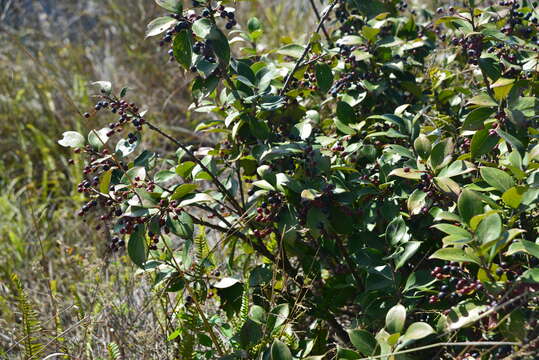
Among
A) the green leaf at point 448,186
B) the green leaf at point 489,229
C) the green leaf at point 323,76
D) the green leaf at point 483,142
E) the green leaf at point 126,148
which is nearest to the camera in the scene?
the green leaf at point 489,229

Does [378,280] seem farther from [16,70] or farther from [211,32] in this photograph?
[16,70]

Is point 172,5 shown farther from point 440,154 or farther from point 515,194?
point 515,194

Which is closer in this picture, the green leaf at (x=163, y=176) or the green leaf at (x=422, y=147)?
the green leaf at (x=422, y=147)

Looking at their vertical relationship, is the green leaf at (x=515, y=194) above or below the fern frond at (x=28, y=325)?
above

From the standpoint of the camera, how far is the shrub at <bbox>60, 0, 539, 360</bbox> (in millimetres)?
1522

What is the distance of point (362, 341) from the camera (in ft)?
5.04

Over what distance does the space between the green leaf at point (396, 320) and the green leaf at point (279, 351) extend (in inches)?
10.2

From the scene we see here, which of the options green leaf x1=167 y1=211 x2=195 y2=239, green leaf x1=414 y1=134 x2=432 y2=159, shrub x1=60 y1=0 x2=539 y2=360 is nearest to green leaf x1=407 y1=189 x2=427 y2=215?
shrub x1=60 y1=0 x2=539 y2=360

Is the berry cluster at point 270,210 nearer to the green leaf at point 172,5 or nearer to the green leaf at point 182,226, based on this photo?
the green leaf at point 182,226

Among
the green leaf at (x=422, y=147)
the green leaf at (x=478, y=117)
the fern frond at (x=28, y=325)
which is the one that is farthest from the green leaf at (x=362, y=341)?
the fern frond at (x=28, y=325)

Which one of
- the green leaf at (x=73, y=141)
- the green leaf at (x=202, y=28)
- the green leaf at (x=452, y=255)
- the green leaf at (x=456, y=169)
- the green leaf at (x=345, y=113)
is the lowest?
the green leaf at (x=452, y=255)

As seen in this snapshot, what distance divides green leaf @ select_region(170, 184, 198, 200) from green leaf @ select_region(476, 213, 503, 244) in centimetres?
74

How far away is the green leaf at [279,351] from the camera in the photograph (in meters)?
1.59

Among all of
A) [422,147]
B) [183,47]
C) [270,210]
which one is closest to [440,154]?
[422,147]
